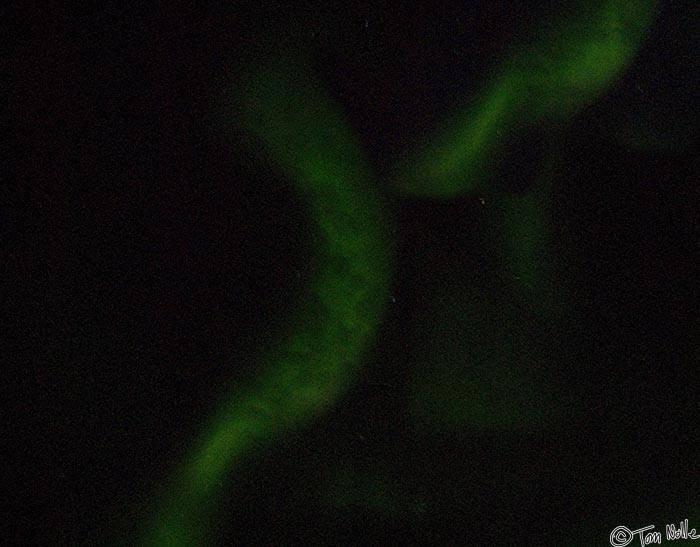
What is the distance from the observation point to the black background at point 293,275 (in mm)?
937

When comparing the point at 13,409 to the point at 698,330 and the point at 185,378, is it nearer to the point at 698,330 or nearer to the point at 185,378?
the point at 185,378

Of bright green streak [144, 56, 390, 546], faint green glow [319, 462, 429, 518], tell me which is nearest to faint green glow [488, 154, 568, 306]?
bright green streak [144, 56, 390, 546]

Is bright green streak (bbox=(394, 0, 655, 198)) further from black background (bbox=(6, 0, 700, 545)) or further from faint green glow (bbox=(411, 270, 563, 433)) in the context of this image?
faint green glow (bbox=(411, 270, 563, 433))
